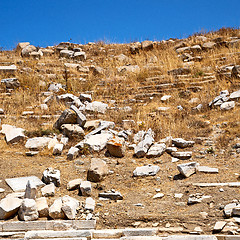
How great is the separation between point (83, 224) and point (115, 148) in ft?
8.41

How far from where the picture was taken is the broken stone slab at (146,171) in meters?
5.80

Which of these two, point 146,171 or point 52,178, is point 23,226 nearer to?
point 52,178

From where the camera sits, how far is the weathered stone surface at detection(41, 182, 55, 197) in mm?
5195

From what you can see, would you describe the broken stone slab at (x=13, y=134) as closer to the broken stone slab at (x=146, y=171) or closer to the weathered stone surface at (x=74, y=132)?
the weathered stone surface at (x=74, y=132)

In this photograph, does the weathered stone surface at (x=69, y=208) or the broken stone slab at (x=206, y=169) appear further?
the broken stone slab at (x=206, y=169)

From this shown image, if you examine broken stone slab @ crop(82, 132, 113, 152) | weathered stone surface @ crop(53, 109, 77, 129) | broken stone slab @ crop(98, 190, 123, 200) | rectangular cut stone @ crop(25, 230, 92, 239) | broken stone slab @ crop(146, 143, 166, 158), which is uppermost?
weathered stone surface @ crop(53, 109, 77, 129)

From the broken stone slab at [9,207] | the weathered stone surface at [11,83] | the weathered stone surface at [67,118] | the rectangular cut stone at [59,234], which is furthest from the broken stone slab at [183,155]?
the weathered stone surface at [11,83]

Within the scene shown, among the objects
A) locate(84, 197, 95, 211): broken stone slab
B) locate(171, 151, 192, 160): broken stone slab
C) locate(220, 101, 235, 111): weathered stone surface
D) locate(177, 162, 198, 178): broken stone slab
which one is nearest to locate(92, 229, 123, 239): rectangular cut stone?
locate(84, 197, 95, 211): broken stone slab

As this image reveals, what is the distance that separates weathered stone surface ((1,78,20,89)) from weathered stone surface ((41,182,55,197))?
723cm

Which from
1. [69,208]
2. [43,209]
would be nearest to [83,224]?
[69,208]

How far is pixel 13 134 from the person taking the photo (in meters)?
7.51

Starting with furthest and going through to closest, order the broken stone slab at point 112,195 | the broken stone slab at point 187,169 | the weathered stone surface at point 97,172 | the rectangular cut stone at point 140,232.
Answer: the weathered stone surface at point 97,172
the broken stone slab at point 187,169
the broken stone slab at point 112,195
the rectangular cut stone at point 140,232

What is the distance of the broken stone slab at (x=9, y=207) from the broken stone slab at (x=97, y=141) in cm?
245

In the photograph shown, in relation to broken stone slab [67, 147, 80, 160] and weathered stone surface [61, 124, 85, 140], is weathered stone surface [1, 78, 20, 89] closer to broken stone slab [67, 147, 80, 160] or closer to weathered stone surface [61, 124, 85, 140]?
weathered stone surface [61, 124, 85, 140]
